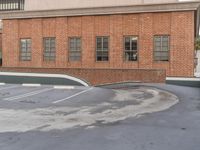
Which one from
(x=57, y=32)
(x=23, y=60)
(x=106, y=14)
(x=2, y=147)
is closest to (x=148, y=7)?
(x=106, y=14)

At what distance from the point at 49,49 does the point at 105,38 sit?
15.4 ft

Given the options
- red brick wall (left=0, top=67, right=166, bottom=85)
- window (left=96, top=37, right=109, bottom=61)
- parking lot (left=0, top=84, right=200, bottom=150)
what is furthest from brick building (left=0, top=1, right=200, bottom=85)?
parking lot (left=0, top=84, right=200, bottom=150)

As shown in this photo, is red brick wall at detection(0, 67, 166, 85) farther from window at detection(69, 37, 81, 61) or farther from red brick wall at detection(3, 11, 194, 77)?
window at detection(69, 37, 81, 61)

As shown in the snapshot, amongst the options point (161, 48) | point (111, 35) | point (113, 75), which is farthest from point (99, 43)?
point (161, 48)

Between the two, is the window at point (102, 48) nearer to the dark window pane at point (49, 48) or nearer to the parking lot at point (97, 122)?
the dark window pane at point (49, 48)

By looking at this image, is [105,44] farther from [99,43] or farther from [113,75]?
[113,75]

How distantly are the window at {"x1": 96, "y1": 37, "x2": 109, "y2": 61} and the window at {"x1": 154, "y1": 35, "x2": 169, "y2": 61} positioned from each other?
362 centimetres

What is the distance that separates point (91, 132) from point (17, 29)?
2047cm

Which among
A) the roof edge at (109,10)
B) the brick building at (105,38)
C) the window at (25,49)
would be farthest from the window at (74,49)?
the window at (25,49)

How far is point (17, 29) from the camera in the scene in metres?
26.6

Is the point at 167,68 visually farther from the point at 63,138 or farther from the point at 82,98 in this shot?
the point at 63,138

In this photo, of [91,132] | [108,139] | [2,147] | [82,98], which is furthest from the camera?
[82,98]

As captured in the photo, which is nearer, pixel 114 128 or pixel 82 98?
pixel 114 128

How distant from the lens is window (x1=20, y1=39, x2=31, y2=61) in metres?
Result: 26.2
